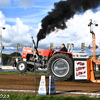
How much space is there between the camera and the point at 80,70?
Result: 344 inches

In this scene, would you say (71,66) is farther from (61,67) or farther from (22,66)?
(22,66)

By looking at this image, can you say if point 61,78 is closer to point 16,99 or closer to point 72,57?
point 72,57

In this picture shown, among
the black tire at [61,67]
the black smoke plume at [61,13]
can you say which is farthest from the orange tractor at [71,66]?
the black smoke plume at [61,13]

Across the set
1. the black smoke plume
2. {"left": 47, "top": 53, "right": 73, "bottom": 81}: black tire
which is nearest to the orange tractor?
{"left": 47, "top": 53, "right": 73, "bottom": 81}: black tire

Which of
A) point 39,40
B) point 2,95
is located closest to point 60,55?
point 39,40

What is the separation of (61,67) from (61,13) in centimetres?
437

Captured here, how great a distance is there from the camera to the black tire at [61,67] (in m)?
9.00

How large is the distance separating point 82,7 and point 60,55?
368 centimetres

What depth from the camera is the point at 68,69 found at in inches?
354

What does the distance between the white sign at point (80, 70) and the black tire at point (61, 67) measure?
305mm

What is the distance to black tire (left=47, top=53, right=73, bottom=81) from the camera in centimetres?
900

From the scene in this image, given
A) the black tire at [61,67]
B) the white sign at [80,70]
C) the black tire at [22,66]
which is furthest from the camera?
the black tire at [22,66]

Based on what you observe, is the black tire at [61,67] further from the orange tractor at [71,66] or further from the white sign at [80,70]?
the white sign at [80,70]

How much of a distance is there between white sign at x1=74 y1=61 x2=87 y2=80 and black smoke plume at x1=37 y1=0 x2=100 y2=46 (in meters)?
3.78
